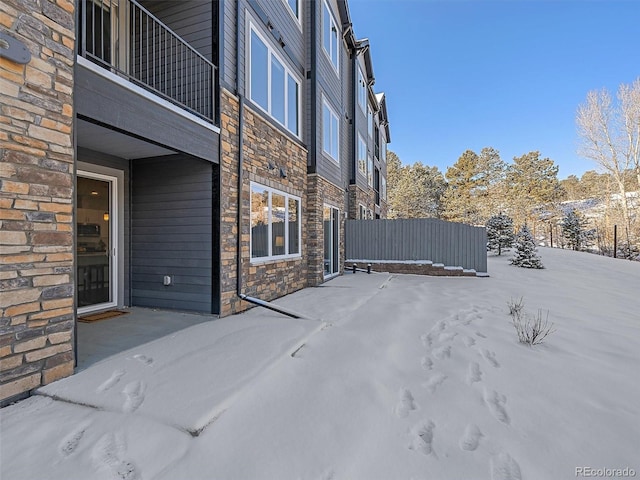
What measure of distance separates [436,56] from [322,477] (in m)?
22.9

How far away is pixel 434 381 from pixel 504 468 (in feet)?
3.24

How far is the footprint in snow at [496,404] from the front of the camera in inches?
87.7

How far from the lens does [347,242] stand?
11445 millimetres

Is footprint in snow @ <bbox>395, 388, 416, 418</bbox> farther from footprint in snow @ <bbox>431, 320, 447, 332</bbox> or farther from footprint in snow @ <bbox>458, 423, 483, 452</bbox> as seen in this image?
footprint in snow @ <bbox>431, 320, 447, 332</bbox>

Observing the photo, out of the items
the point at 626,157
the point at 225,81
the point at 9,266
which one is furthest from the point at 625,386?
the point at 626,157

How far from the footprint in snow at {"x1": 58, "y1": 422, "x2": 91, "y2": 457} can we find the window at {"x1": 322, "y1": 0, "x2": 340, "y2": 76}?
926 cm

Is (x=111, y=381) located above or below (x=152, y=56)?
below

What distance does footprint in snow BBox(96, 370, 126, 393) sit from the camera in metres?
2.47

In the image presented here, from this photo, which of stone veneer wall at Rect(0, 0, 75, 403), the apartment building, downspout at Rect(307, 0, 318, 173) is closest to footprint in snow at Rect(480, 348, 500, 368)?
the apartment building

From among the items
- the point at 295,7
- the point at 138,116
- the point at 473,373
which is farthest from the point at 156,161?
the point at 473,373

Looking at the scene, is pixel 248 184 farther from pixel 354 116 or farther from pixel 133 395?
pixel 354 116

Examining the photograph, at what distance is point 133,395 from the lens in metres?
2.39

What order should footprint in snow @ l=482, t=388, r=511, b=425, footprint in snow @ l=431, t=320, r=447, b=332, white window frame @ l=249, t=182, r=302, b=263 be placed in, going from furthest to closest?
white window frame @ l=249, t=182, r=302, b=263
footprint in snow @ l=431, t=320, r=447, b=332
footprint in snow @ l=482, t=388, r=511, b=425

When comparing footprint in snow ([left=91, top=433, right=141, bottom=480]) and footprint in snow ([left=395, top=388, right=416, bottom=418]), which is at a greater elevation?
footprint in snow ([left=91, top=433, right=141, bottom=480])
